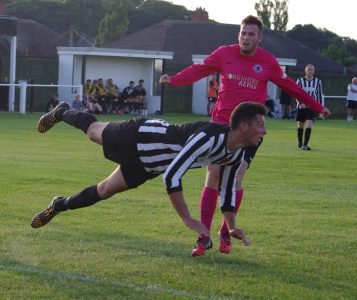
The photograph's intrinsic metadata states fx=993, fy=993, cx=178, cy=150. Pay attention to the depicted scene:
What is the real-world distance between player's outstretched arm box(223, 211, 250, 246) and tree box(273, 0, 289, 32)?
72871 mm

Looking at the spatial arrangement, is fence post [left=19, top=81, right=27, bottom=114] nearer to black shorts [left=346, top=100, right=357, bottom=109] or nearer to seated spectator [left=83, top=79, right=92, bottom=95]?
seated spectator [left=83, top=79, right=92, bottom=95]

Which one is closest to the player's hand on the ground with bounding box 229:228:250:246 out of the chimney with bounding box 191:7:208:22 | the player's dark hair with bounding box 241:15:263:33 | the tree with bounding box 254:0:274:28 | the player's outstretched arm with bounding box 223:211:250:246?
the player's outstretched arm with bounding box 223:211:250:246

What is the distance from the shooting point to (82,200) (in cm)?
890

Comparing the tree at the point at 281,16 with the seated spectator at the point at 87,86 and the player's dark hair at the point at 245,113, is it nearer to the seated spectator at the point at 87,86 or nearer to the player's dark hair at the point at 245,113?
the seated spectator at the point at 87,86

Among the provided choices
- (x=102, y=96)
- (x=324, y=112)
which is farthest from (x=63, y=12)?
(x=324, y=112)

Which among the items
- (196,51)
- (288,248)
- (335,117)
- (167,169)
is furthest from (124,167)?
(196,51)

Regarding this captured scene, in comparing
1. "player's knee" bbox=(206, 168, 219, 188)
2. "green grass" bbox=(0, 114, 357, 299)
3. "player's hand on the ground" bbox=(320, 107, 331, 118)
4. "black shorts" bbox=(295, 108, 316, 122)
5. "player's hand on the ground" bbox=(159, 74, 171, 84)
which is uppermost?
"player's hand on the ground" bbox=(159, 74, 171, 84)

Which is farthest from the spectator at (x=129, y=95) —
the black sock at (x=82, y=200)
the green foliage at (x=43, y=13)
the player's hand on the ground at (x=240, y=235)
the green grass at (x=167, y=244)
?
the green foliage at (x=43, y=13)

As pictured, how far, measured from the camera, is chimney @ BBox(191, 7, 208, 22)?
60.8 meters

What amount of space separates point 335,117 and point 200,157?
125 feet

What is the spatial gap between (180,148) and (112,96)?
3084cm

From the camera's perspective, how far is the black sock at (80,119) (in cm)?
908

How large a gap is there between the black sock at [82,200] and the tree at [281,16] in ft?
239

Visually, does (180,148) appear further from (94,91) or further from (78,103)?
(94,91)
